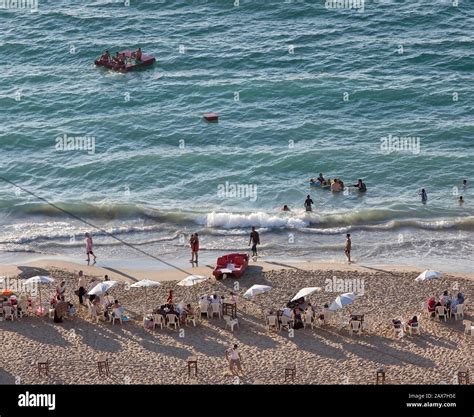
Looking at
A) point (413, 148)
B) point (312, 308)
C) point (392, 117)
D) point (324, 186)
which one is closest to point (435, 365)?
point (312, 308)

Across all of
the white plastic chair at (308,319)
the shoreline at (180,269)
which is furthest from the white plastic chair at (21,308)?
the white plastic chair at (308,319)

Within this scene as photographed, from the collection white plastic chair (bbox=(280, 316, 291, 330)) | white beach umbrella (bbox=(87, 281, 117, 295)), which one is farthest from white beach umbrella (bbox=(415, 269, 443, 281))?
white beach umbrella (bbox=(87, 281, 117, 295))

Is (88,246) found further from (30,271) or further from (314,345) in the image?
(314,345)

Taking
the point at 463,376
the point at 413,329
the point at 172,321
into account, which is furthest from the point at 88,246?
the point at 463,376

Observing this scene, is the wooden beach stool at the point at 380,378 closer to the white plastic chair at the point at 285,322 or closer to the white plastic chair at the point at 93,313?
the white plastic chair at the point at 285,322
